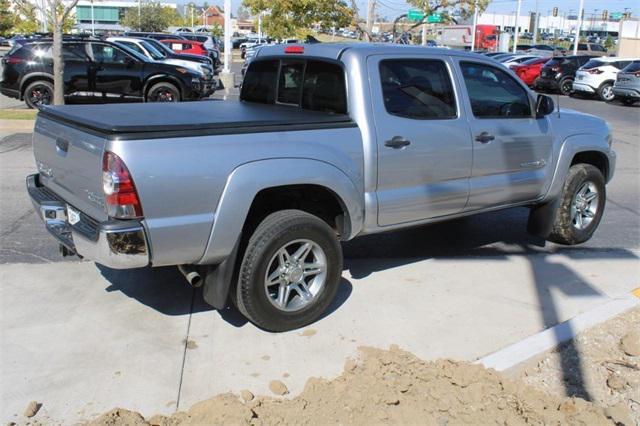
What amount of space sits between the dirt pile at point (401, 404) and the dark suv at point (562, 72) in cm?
2666

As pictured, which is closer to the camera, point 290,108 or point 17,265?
point 290,108

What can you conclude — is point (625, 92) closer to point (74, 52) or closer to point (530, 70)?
point (530, 70)

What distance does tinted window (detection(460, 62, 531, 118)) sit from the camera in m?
5.46

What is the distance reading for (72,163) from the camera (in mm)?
4199

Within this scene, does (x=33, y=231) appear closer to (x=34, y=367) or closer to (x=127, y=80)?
(x=34, y=367)

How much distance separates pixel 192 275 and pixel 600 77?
24611 millimetres

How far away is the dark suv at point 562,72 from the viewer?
28.1m

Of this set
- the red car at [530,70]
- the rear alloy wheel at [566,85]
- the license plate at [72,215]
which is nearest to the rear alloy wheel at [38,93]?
the license plate at [72,215]

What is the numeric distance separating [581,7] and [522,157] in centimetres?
4688

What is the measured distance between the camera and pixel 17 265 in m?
5.70

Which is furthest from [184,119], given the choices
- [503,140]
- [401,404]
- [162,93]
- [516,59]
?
[516,59]

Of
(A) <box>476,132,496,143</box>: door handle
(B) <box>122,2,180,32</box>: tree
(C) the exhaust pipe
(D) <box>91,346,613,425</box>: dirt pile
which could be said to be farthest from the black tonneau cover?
(B) <box>122,2,180,32</box>: tree

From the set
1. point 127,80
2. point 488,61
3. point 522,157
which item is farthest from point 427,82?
point 127,80

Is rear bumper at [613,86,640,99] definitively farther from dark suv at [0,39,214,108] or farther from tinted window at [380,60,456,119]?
tinted window at [380,60,456,119]
